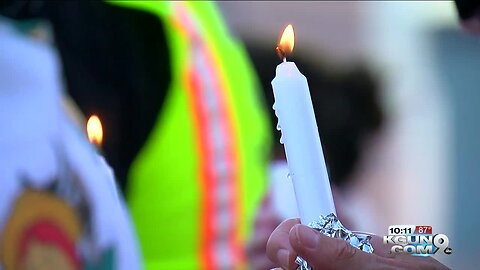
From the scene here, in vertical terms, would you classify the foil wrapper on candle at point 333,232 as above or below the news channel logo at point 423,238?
above

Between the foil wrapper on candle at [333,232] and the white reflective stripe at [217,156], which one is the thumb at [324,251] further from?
the white reflective stripe at [217,156]

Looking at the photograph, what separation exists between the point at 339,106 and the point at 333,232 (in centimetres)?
55

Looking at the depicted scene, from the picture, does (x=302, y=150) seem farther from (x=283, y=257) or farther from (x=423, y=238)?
(x=423, y=238)

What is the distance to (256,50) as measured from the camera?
101 cm

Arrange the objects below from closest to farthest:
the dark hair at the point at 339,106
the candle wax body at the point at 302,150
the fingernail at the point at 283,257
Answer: the candle wax body at the point at 302,150 → the fingernail at the point at 283,257 → the dark hair at the point at 339,106

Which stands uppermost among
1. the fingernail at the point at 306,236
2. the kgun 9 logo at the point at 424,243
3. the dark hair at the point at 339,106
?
the dark hair at the point at 339,106

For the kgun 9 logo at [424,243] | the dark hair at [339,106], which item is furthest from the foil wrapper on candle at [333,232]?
the dark hair at [339,106]

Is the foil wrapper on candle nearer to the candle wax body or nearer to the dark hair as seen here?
the candle wax body

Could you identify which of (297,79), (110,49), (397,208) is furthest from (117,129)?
(297,79)

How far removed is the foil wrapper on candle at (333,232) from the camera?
43 centimetres

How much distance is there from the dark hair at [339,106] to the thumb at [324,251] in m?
0.48

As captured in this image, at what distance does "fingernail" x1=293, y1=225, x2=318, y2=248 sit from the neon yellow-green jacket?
1.69 ft

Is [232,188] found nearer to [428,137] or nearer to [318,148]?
[428,137]

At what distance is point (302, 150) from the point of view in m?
0.41
